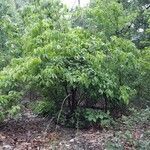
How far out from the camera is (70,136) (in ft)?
21.3

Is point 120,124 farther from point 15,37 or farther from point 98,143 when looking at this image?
point 15,37

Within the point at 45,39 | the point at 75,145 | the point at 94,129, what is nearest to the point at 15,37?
the point at 45,39

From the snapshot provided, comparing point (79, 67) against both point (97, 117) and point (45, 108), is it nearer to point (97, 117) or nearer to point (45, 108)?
point (97, 117)

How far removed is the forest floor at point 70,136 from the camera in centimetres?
576

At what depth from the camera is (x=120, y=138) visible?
229 inches

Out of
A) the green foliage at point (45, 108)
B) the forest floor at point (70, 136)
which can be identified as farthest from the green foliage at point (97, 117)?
the green foliage at point (45, 108)

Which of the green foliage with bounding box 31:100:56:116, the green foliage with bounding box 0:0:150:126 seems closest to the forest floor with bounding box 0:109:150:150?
the green foliage with bounding box 31:100:56:116

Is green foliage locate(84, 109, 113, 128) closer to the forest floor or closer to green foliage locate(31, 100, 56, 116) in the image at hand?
the forest floor

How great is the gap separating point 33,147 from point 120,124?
180 cm

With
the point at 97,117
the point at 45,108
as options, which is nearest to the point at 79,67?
the point at 97,117

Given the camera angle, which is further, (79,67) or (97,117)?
(97,117)

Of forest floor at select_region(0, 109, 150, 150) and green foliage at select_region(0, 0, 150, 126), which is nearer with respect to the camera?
forest floor at select_region(0, 109, 150, 150)

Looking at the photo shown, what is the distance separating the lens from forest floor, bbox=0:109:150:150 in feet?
18.9

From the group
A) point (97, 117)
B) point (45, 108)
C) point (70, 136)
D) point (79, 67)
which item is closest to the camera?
point (70, 136)
